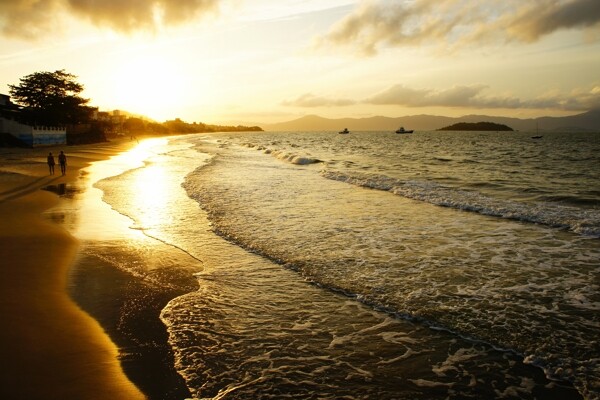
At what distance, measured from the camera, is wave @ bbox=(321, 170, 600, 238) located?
15.3 metres

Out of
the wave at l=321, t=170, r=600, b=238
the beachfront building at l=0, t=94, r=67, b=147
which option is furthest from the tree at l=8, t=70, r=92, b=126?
the wave at l=321, t=170, r=600, b=238

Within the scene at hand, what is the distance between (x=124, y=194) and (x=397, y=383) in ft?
68.1

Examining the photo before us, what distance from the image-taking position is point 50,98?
77375 mm

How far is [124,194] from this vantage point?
22547mm

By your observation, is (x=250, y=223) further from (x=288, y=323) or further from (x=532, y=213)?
(x=532, y=213)

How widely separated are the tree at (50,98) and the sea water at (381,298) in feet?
237

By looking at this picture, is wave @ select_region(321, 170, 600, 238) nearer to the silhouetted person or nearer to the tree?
the silhouetted person

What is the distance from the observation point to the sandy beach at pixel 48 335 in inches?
200

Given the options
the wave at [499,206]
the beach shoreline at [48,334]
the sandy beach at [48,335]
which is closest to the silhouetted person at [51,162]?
the beach shoreline at [48,334]

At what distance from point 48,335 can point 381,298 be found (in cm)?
629

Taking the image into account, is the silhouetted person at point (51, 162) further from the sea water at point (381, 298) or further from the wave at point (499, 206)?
the wave at point (499, 206)

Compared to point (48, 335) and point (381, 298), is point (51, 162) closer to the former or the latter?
point (48, 335)

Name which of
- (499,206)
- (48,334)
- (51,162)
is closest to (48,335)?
(48,334)

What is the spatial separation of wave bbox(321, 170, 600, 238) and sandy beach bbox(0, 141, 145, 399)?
15.6 m
